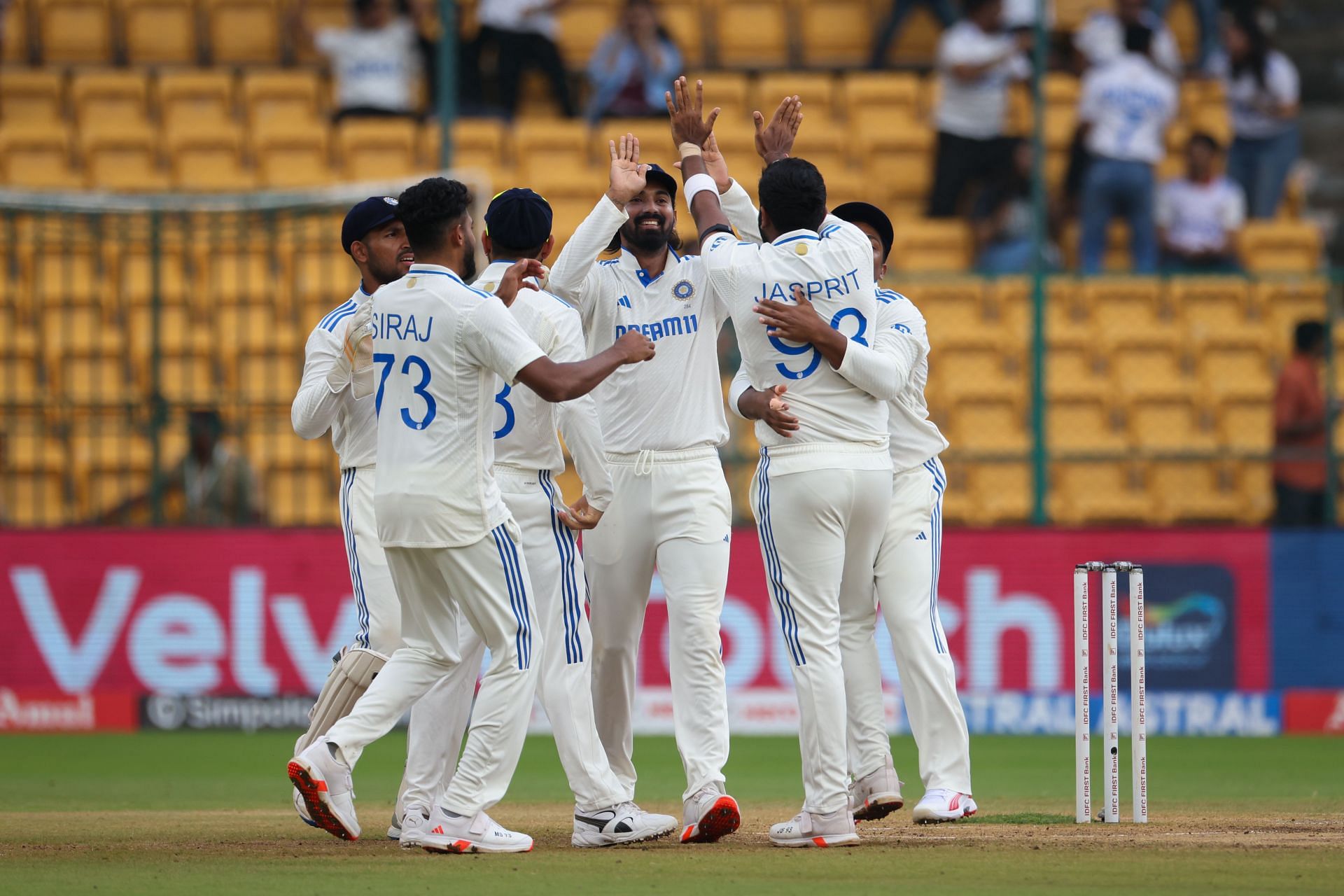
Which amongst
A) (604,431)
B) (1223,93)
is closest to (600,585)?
(604,431)

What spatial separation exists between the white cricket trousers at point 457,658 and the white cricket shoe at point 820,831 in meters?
1.07

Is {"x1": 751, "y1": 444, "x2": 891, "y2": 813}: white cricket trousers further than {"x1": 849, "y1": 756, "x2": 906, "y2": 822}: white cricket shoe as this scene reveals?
No

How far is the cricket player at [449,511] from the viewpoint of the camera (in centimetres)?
672

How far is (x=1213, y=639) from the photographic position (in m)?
13.1

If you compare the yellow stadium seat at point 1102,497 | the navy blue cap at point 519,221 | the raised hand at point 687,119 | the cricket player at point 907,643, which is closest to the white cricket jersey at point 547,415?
the navy blue cap at point 519,221

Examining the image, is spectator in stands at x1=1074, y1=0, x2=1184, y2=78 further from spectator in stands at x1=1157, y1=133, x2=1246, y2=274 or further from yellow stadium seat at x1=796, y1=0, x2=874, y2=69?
yellow stadium seat at x1=796, y1=0, x2=874, y2=69

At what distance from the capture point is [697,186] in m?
7.37

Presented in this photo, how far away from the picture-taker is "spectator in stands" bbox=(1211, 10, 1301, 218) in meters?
15.8

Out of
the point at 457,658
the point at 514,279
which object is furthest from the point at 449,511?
the point at 514,279

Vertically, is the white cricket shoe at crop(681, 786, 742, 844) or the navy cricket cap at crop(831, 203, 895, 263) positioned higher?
the navy cricket cap at crop(831, 203, 895, 263)

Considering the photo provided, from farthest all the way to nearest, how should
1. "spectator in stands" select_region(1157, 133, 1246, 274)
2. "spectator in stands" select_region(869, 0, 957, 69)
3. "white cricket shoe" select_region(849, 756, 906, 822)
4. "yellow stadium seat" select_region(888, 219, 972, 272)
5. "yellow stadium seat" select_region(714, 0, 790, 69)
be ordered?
"yellow stadium seat" select_region(714, 0, 790, 69) < "spectator in stands" select_region(869, 0, 957, 69) < "yellow stadium seat" select_region(888, 219, 972, 272) < "spectator in stands" select_region(1157, 133, 1246, 274) < "white cricket shoe" select_region(849, 756, 906, 822)

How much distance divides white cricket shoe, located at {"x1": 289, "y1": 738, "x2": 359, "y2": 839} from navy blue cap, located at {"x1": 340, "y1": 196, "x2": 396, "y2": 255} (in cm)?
207

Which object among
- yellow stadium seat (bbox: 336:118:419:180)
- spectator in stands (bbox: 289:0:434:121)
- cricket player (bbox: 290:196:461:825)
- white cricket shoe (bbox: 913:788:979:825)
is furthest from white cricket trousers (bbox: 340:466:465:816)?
spectator in stands (bbox: 289:0:434:121)

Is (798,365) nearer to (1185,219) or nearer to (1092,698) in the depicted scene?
(1092,698)
